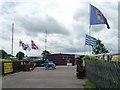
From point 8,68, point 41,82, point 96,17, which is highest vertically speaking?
point 96,17

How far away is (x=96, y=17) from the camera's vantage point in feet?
84.9

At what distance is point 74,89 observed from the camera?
20484mm

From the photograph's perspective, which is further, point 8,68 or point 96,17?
point 8,68

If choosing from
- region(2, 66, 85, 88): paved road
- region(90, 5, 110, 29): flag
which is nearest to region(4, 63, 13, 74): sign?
region(2, 66, 85, 88): paved road

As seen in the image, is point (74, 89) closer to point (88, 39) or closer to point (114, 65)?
point (114, 65)

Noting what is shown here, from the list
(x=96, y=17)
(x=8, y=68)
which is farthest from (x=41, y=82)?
(x=8, y=68)

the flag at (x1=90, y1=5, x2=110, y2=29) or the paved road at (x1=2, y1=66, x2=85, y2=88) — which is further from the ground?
the flag at (x1=90, y1=5, x2=110, y2=29)

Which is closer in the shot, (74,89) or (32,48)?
(74,89)

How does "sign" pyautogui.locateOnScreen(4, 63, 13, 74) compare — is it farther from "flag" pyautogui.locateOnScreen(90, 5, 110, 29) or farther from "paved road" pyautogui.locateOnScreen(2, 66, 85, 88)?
"flag" pyautogui.locateOnScreen(90, 5, 110, 29)

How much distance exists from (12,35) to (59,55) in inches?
1427

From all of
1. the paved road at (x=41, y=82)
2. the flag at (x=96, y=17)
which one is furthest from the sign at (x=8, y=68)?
Answer: the flag at (x=96, y=17)

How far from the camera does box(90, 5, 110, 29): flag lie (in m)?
24.8

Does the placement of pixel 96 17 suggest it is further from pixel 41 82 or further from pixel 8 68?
pixel 8 68

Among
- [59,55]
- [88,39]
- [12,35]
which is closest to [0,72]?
[88,39]
